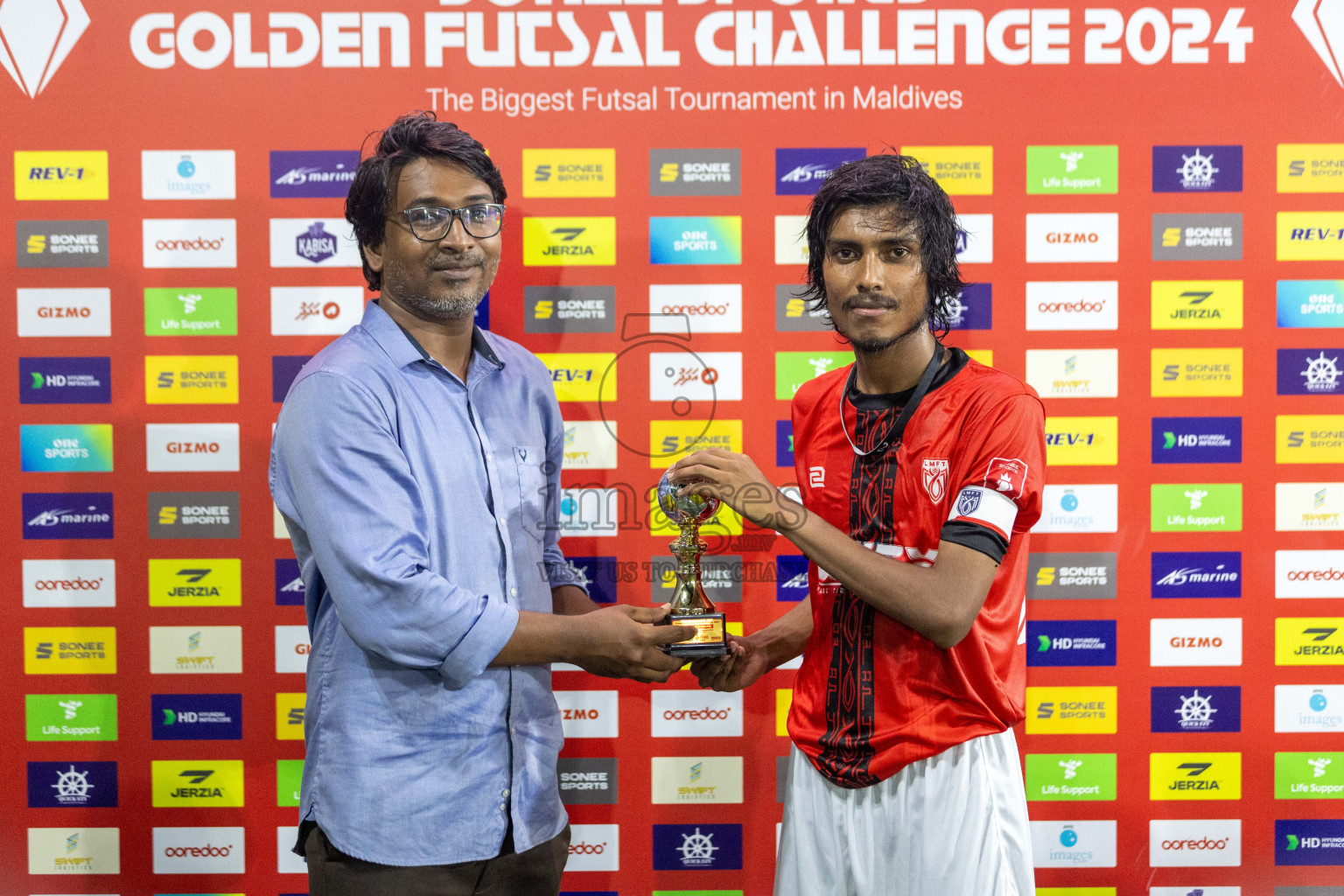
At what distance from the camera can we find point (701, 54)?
8.09 feet

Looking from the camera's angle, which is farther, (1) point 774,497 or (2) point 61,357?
(2) point 61,357

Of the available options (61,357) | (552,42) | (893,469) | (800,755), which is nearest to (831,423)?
(893,469)

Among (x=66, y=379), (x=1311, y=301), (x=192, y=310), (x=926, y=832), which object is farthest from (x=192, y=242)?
(x=1311, y=301)

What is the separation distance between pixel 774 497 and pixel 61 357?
86.2 inches

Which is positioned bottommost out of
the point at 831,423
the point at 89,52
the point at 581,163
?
the point at 831,423

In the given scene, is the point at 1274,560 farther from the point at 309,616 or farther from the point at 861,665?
the point at 309,616

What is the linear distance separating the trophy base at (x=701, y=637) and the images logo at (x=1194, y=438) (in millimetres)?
1522

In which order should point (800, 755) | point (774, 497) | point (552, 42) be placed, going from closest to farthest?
1. point (774, 497)
2. point (800, 755)
3. point (552, 42)

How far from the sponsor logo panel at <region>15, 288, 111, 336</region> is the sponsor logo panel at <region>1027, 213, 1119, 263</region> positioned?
2676 mm

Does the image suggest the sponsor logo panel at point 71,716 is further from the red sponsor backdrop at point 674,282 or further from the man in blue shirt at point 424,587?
the man in blue shirt at point 424,587

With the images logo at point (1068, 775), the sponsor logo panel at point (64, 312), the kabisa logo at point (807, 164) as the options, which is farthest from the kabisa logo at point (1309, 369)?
the sponsor logo panel at point (64, 312)

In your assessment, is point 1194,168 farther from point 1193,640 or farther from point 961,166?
point 1193,640

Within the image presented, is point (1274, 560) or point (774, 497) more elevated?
point (774, 497)

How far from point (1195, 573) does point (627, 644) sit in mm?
1815
